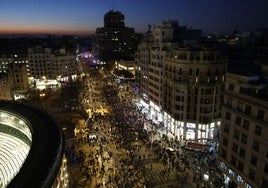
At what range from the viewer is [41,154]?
88.5 feet

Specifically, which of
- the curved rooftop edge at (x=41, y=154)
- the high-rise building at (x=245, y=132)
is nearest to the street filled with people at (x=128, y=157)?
the high-rise building at (x=245, y=132)

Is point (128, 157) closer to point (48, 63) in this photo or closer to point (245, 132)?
point (245, 132)

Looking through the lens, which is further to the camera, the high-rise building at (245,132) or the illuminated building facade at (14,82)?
the illuminated building facade at (14,82)

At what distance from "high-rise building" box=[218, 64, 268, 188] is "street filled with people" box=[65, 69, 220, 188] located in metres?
5.69

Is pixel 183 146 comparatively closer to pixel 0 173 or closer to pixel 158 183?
pixel 158 183

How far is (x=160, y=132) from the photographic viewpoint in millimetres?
64125

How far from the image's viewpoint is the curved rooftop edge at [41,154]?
22.4 m

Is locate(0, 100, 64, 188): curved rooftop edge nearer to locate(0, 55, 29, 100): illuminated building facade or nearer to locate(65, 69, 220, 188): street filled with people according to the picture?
locate(65, 69, 220, 188): street filled with people

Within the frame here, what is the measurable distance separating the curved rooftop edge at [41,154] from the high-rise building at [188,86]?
32340 millimetres

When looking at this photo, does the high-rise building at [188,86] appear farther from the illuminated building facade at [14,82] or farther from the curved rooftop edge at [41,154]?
the illuminated building facade at [14,82]

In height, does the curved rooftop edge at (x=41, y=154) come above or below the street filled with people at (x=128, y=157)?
above

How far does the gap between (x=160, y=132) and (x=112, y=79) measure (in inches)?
2958

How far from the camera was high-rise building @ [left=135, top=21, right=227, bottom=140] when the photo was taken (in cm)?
A: 5340

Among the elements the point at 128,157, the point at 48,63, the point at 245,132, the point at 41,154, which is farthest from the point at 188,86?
the point at 48,63
